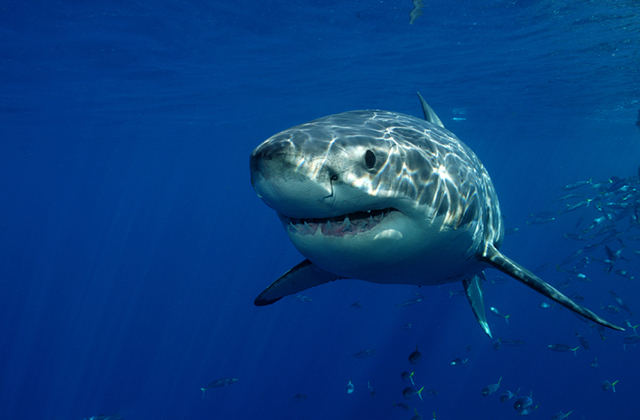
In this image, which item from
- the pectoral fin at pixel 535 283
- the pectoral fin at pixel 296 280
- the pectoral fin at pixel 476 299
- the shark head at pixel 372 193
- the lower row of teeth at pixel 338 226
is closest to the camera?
the shark head at pixel 372 193

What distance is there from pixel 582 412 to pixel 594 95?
61.0 feet

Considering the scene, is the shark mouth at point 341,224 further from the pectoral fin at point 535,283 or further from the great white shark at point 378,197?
the pectoral fin at point 535,283

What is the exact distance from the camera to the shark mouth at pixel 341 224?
2.09 metres

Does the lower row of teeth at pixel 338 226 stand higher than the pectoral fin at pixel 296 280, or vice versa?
the lower row of teeth at pixel 338 226

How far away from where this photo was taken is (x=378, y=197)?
1.93 meters

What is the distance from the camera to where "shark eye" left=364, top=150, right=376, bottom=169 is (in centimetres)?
191

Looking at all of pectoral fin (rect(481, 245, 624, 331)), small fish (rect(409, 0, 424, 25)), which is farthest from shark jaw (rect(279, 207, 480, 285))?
small fish (rect(409, 0, 424, 25))

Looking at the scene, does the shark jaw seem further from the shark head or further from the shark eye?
the shark eye

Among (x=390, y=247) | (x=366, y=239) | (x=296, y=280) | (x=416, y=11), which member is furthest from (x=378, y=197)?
(x=416, y=11)

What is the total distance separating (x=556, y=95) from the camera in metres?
21.4

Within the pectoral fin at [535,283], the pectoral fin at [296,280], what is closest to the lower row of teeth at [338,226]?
the pectoral fin at [296,280]

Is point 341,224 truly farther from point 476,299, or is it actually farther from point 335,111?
point 335,111

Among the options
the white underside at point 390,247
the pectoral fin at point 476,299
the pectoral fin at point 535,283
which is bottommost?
the pectoral fin at point 476,299

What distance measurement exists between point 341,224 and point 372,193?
0.29 m
